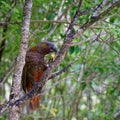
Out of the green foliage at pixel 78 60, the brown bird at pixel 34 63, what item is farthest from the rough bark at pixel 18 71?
the brown bird at pixel 34 63

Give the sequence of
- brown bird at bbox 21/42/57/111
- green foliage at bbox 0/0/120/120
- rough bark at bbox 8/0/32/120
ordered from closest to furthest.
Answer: rough bark at bbox 8/0/32/120 → brown bird at bbox 21/42/57/111 → green foliage at bbox 0/0/120/120

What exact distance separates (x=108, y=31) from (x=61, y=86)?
300 cm

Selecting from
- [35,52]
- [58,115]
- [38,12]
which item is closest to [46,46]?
[35,52]

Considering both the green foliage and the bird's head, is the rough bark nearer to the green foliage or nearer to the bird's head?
the green foliage

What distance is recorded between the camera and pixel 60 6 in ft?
9.89

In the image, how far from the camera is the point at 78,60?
13.1 ft

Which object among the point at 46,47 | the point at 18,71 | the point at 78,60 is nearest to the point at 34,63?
the point at 46,47

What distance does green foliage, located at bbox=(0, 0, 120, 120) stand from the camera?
2650mm

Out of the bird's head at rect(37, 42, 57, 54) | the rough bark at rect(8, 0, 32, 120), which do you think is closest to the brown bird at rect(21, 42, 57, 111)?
the bird's head at rect(37, 42, 57, 54)

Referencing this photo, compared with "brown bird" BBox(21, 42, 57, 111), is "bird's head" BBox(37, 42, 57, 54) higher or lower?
higher

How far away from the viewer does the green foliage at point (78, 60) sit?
2650 mm

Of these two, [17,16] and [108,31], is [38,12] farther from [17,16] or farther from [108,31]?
[108,31]


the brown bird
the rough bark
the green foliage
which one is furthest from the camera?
the green foliage

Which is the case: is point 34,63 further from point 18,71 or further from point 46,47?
point 18,71
